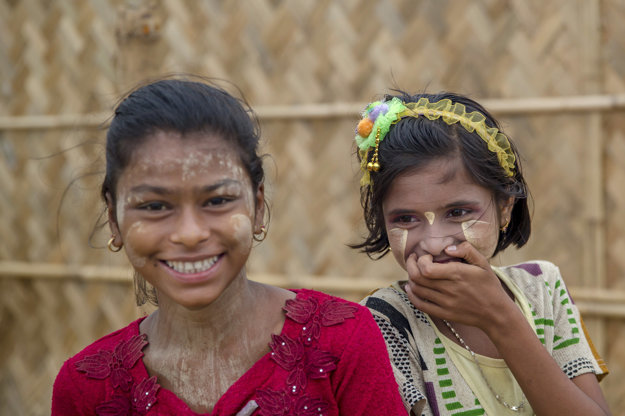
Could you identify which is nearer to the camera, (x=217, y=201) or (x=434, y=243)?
(x=217, y=201)

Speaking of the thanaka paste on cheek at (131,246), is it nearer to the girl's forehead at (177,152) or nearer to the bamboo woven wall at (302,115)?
the girl's forehead at (177,152)

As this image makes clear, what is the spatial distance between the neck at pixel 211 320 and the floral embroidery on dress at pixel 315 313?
4.1 inches

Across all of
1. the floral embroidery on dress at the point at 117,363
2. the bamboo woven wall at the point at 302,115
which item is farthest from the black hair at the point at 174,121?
the bamboo woven wall at the point at 302,115

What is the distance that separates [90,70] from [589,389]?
14.0 ft

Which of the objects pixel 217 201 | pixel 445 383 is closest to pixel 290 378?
pixel 217 201

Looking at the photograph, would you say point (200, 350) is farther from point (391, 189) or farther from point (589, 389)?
point (589, 389)

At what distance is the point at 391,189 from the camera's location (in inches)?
85.8

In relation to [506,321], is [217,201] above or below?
above

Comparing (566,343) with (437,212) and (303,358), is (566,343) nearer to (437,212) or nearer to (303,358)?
(437,212)

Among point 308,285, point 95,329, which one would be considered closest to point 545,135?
point 308,285

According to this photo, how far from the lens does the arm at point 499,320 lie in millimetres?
2012

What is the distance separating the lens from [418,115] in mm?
2234

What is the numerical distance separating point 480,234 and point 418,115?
1.33 ft

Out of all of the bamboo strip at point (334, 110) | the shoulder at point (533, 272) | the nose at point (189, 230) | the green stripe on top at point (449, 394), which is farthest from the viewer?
the bamboo strip at point (334, 110)
